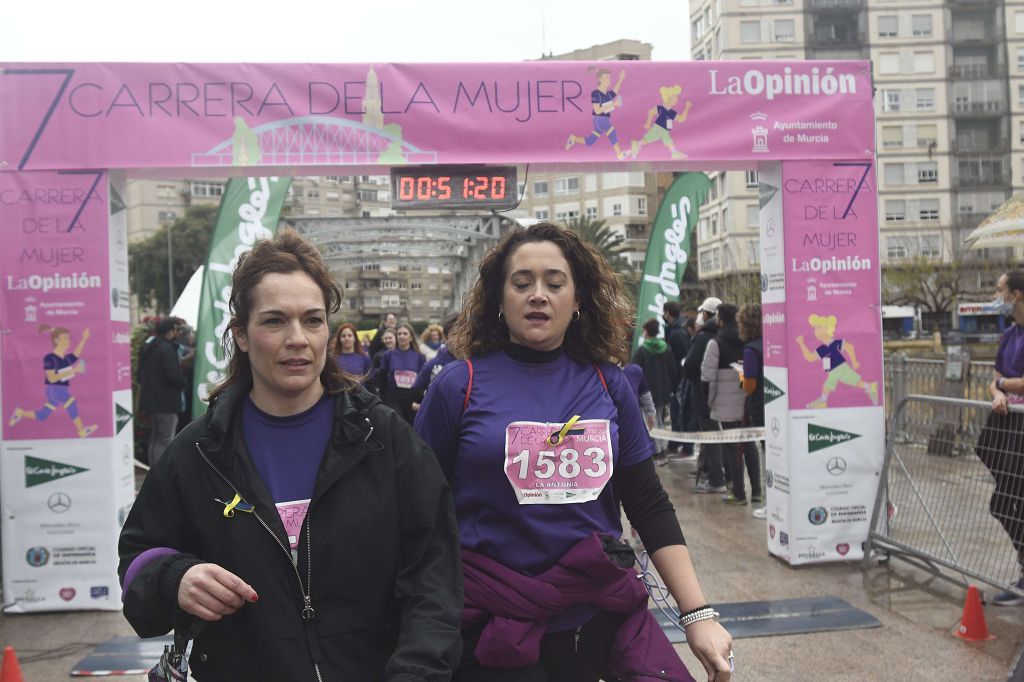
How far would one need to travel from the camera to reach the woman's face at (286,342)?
6.88 ft

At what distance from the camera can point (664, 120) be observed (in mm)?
6668

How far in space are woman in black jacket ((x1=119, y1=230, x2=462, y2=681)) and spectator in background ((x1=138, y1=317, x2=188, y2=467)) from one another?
8761 millimetres

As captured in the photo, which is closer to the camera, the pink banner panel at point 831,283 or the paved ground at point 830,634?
the paved ground at point 830,634

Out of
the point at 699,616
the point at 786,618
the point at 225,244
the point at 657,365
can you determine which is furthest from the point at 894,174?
the point at 699,616

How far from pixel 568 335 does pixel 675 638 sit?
3.25 meters

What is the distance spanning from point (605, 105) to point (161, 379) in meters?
6.38

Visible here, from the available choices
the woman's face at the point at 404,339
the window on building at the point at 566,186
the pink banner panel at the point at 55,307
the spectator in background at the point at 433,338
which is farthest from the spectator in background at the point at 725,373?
the window on building at the point at 566,186

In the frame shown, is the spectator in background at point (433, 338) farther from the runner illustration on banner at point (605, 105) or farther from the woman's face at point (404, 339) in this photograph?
the runner illustration on banner at point (605, 105)

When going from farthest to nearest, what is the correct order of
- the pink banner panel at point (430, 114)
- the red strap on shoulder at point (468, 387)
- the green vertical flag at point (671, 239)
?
the green vertical flag at point (671, 239) → the pink banner panel at point (430, 114) → the red strap on shoulder at point (468, 387)

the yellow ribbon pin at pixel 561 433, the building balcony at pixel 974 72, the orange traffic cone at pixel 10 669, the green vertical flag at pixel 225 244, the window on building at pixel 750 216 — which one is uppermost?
the building balcony at pixel 974 72

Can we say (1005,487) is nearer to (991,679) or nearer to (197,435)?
(991,679)

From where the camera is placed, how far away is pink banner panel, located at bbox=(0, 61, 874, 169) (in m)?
6.21

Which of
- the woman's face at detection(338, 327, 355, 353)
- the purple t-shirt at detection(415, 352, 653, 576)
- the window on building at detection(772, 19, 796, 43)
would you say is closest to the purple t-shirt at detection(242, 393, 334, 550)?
the purple t-shirt at detection(415, 352, 653, 576)

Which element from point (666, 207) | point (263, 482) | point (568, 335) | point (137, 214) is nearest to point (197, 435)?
point (263, 482)
